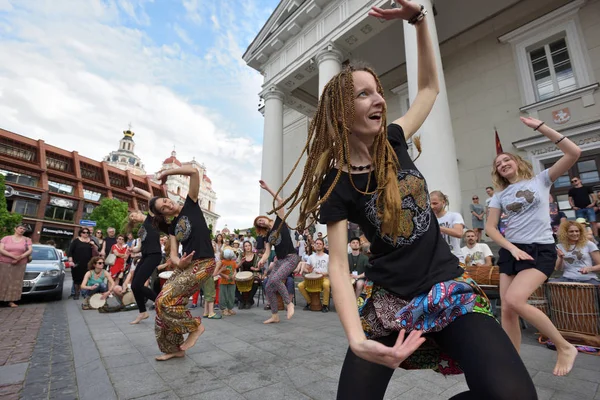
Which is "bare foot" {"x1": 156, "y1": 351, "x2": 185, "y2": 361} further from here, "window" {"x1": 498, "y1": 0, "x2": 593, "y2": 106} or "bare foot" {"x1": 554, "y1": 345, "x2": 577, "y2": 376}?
"window" {"x1": 498, "y1": 0, "x2": 593, "y2": 106}

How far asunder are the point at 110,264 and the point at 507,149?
1491 centimetres

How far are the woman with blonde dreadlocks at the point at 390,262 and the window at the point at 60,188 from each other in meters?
53.8

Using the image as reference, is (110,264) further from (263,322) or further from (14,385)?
(14,385)

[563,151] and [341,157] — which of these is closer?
[341,157]

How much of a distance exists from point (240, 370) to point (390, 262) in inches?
99.2

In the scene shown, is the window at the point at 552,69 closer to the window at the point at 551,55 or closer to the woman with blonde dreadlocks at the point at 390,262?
the window at the point at 551,55

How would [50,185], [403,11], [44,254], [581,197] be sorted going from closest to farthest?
1. [403,11]
2. [581,197]
3. [44,254]
4. [50,185]

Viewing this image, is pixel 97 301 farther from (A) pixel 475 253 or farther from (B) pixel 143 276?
(A) pixel 475 253

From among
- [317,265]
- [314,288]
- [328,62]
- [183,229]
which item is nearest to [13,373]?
[183,229]

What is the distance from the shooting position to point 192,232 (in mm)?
3861

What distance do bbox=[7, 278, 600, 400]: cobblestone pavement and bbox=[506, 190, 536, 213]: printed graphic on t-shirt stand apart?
1.58 meters

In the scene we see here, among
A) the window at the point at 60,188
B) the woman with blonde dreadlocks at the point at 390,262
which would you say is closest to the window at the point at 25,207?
the window at the point at 60,188

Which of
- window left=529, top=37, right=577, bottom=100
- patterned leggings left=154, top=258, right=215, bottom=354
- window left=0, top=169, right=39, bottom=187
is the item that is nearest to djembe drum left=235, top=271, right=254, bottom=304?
patterned leggings left=154, top=258, right=215, bottom=354

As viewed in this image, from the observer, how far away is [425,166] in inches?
352
